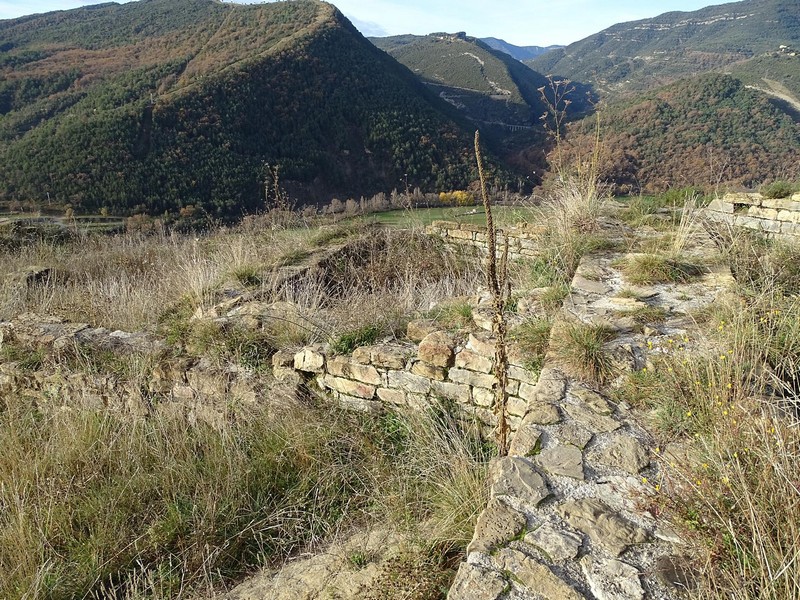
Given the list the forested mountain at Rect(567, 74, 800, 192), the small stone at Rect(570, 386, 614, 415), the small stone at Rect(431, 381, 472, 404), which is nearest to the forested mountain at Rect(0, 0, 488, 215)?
the forested mountain at Rect(567, 74, 800, 192)

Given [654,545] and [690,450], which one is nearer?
[654,545]

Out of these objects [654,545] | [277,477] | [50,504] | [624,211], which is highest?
[624,211]

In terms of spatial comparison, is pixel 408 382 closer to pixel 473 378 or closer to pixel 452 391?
pixel 452 391

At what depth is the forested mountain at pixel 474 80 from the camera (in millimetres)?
47469

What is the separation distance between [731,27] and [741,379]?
9804 cm

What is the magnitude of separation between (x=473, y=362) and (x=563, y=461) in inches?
40.8

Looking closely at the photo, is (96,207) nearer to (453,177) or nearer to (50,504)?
(453,177)

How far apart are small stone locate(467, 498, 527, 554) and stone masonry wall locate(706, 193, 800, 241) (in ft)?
19.1

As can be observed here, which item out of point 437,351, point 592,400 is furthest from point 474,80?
point 592,400

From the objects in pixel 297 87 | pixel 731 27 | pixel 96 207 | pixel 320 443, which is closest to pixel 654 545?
pixel 320 443

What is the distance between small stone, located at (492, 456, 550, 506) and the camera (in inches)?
66.9

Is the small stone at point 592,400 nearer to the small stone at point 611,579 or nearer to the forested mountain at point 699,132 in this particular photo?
the small stone at point 611,579

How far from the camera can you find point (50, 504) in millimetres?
2232

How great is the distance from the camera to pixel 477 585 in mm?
1384
